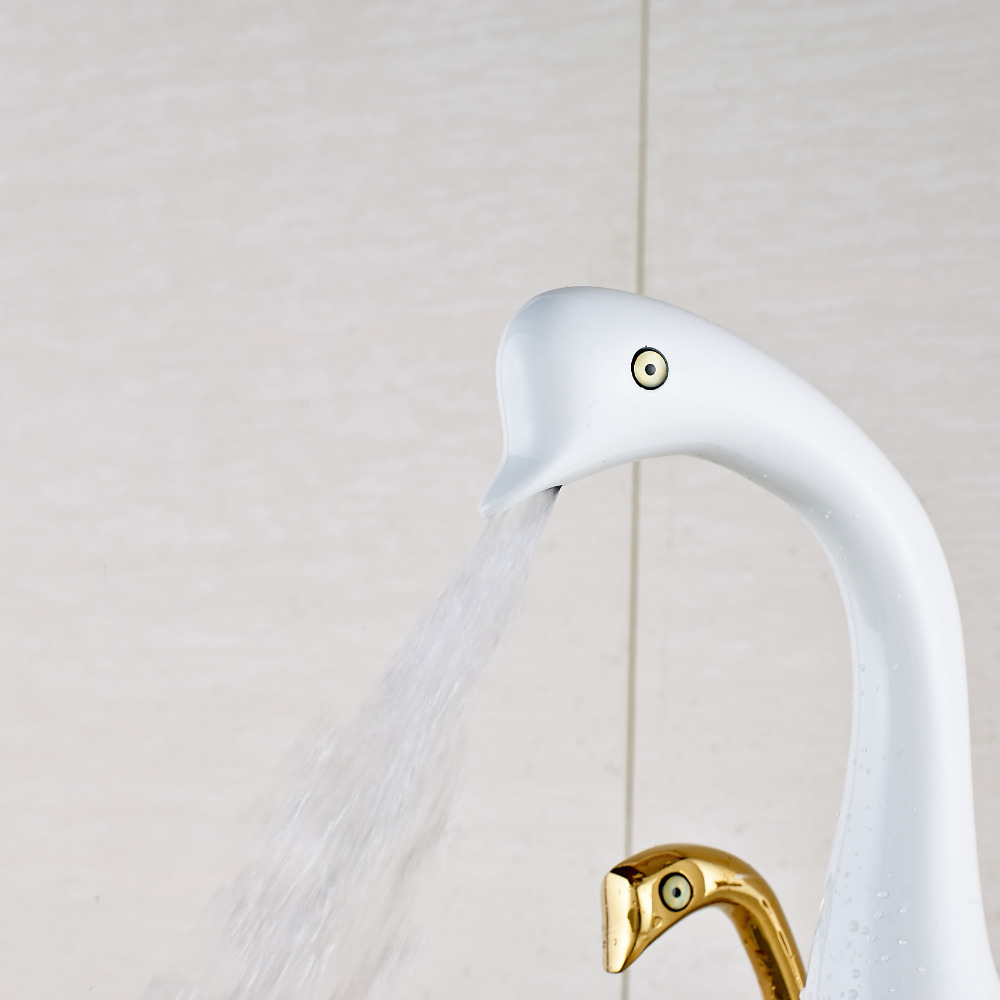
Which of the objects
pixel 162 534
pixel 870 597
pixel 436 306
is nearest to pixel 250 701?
pixel 162 534

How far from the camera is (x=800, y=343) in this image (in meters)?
0.47

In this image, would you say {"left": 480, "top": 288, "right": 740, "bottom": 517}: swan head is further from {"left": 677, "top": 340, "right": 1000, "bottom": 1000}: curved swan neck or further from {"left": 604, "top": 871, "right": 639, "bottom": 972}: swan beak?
{"left": 604, "top": 871, "right": 639, "bottom": 972}: swan beak

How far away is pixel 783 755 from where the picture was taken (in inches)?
18.3

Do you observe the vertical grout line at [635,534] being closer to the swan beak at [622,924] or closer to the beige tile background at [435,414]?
the beige tile background at [435,414]

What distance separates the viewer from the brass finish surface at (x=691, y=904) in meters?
0.32

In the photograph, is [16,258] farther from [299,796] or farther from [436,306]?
[299,796]

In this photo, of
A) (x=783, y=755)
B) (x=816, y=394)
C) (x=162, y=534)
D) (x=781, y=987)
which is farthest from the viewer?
(x=162, y=534)

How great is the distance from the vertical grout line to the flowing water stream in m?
0.15

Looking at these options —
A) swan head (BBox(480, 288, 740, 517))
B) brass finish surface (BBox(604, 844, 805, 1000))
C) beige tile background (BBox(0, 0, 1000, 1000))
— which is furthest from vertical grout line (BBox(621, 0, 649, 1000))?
swan head (BBox(480, 288, 740, 517))

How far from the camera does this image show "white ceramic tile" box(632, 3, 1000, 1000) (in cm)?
45

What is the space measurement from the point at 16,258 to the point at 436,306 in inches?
10.6

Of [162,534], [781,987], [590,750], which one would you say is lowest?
[781,987]

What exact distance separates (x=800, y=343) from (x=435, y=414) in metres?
0.18

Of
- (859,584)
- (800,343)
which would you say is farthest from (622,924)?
(800,343)
